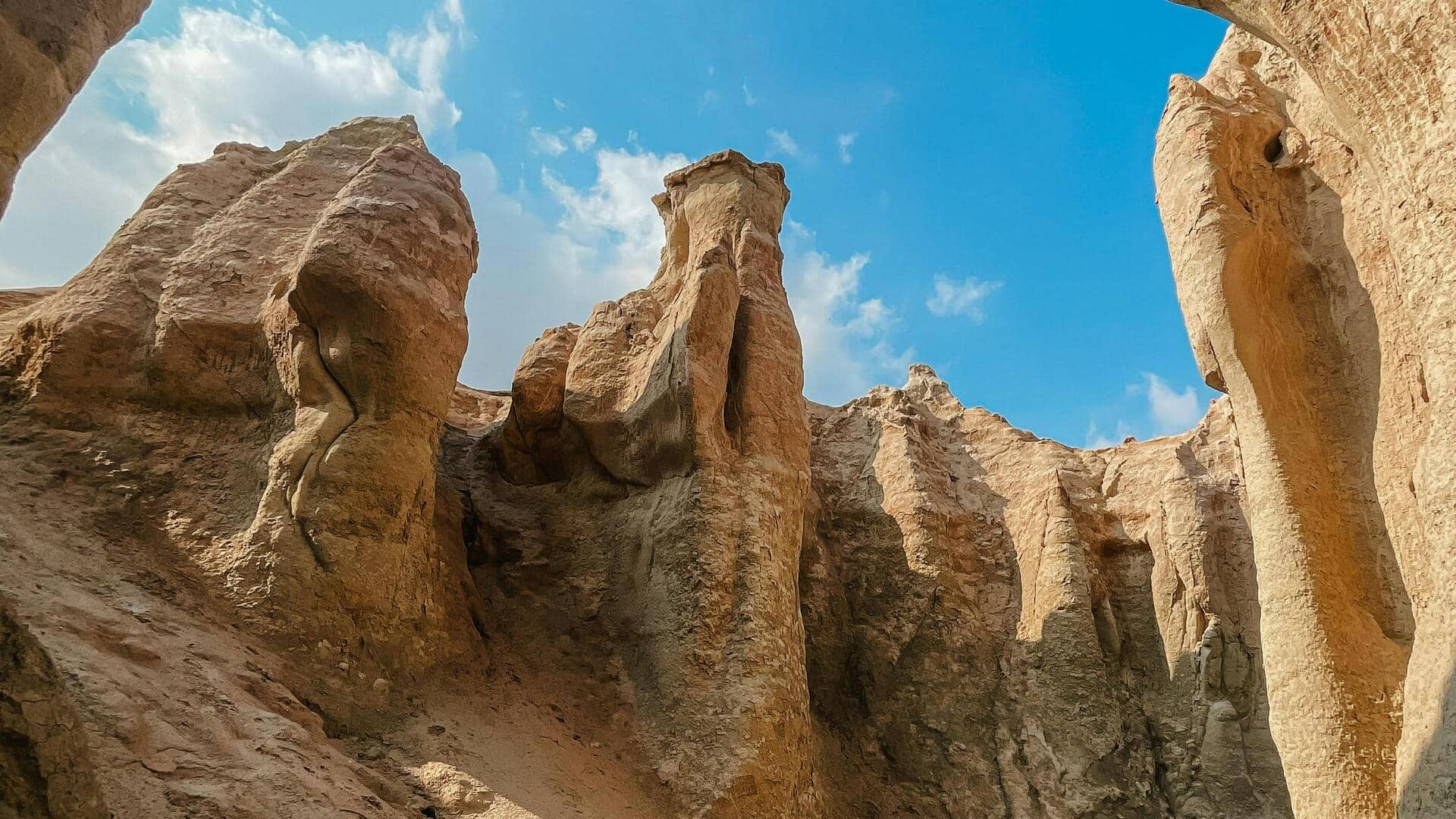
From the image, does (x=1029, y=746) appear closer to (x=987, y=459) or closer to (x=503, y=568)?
(x=987, y=459)

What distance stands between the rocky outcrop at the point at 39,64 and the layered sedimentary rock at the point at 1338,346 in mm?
6069

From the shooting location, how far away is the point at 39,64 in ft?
15.1

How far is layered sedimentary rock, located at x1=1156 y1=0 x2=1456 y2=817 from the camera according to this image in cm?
472

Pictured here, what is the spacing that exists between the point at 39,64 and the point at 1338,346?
778cm

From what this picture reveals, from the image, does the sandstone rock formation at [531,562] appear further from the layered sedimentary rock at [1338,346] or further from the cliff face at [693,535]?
the layered sedimentary rock at [1338,346]

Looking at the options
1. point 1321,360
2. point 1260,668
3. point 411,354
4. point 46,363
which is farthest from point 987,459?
Answer: point 46,363

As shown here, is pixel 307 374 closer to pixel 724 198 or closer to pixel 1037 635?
pixel 724 198

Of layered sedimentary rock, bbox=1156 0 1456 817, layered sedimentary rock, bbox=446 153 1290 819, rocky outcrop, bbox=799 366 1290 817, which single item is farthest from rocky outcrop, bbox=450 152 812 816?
layered sedimentary rock, bbox=1156 0 1456 817

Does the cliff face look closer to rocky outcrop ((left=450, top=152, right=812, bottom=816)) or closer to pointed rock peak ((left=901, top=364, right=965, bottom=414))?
rocky outcrop ((left=450, top=152, right=812, bottom=816))

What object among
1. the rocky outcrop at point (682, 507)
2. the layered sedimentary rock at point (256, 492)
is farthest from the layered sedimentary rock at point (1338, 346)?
the layered sedimentary rock at point (256, 492)

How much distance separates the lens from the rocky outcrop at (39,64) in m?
4.42

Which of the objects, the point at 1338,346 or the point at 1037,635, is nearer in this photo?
the point at 1338,346

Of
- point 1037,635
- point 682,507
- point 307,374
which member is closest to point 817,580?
point 1037,635

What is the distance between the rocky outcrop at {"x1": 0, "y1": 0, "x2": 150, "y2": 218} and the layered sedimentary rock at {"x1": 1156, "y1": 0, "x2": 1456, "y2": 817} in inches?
239
